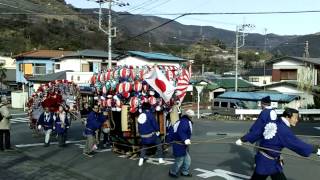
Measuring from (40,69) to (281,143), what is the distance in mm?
52908

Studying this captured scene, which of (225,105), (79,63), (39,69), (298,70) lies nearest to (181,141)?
(225,105)

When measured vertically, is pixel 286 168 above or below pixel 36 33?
below

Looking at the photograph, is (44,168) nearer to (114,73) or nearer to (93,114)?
(93,114)

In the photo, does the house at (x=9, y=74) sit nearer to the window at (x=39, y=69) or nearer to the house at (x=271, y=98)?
the window at (x=39, y=69)

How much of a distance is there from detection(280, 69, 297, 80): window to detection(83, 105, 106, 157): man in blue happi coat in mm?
35902

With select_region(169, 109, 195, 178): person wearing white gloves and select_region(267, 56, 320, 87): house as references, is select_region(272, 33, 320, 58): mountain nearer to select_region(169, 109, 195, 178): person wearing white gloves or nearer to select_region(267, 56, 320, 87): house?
select_region(267, 56, 320, 87): house

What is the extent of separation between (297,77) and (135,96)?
114 feet

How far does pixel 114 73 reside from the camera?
49.4 feet

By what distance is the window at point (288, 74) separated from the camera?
153 feet

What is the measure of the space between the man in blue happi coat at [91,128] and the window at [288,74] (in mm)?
35902

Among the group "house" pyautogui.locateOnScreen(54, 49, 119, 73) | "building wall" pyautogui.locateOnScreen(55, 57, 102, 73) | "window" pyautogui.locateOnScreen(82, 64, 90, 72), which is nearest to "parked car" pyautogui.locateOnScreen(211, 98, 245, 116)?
"house" pyautogui.locateOnScreen(54, 49, 119, 73)

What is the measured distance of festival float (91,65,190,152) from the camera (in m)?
14.0

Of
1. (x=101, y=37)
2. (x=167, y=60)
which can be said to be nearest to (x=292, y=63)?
(x=167, y=60)

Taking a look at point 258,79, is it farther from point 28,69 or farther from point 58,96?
point 58,96
